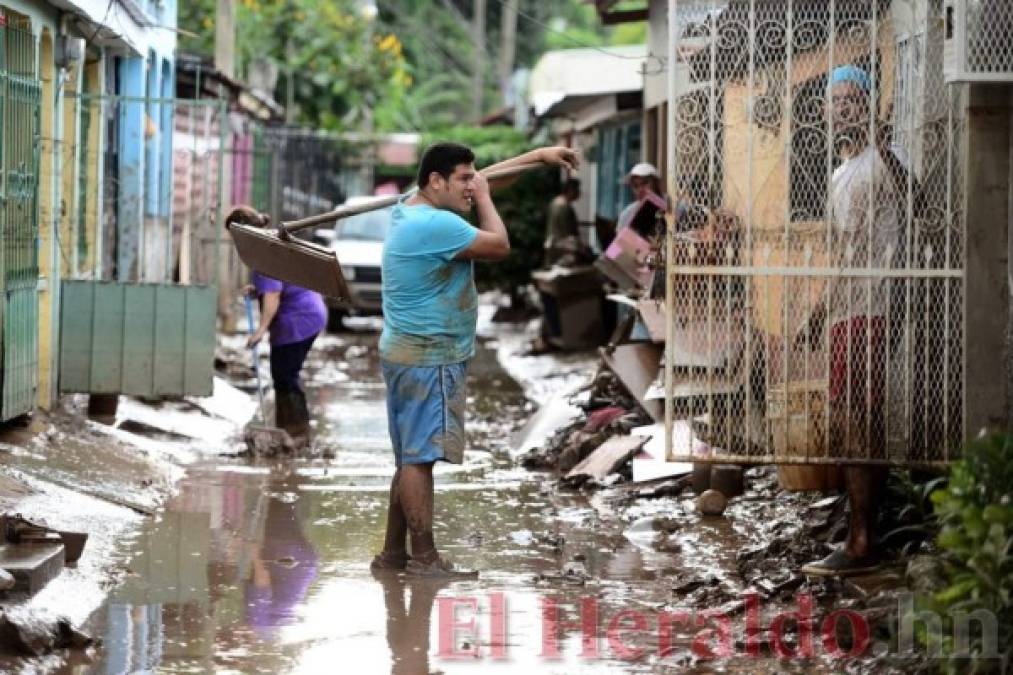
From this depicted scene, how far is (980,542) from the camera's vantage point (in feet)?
18.7

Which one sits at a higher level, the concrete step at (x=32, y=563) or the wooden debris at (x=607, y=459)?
the wooden debris at (x=607, y=459)

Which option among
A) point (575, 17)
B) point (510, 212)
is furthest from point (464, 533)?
point (575, 17)

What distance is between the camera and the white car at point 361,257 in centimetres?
2500

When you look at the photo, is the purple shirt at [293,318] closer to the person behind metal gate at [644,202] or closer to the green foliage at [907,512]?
the person behind metal gate at [644,202]

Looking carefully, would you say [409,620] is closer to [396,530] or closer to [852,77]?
[396,530]

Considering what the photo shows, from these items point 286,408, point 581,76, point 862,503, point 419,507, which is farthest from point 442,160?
point 581,76

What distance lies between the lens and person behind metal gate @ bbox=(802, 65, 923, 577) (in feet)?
26.4

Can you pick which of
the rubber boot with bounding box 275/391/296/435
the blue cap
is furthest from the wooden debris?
the blue cap

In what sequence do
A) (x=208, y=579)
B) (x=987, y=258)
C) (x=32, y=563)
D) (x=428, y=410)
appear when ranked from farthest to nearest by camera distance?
(x=428, y=410)
(x=208, y=579)
(x=987, y=258)
(x=32, y=563)

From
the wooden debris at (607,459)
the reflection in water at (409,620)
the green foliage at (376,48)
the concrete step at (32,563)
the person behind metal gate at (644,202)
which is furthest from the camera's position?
the green foliage at (376,48)

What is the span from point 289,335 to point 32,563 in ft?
19.5

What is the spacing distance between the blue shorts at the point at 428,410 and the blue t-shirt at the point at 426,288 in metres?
0.05


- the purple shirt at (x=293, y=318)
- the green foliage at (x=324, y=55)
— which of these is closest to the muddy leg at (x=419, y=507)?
the purple shirt at (x=293, y=318)

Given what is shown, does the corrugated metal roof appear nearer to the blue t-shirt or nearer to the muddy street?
the muddy street
